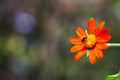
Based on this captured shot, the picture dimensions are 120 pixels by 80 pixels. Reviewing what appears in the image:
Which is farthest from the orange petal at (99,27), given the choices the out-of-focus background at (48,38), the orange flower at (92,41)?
the out-of-focus background at (48,38)

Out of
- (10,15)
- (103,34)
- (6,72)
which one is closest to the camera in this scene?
(103,34)

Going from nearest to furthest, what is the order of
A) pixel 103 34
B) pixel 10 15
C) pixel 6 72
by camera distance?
pixel 103 34 < pixel 6 72 < pixel 10 15

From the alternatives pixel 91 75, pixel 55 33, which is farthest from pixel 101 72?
pixel 55 33

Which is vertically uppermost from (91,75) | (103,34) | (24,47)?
(103,34)

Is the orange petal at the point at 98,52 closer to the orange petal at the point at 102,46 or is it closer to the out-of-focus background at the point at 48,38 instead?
the orange petal at the point at 102,46

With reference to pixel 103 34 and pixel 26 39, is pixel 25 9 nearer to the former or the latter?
pixel 26 39

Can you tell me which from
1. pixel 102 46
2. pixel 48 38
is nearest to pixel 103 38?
pixel 102 46

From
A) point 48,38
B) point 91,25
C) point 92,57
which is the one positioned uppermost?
point 91,25

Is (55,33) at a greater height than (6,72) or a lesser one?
greater

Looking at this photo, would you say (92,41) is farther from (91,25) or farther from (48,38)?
(48,38)
